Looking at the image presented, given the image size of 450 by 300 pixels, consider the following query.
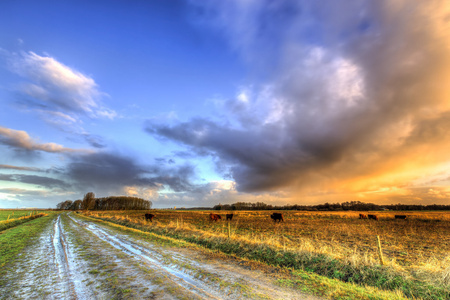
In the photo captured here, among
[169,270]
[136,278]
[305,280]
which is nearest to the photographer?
[136,278]

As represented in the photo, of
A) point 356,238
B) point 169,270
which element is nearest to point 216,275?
point 169,270

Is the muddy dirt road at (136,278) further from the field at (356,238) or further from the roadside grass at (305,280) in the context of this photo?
the field at (356,238)

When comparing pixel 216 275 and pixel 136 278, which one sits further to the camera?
pixel 216 275

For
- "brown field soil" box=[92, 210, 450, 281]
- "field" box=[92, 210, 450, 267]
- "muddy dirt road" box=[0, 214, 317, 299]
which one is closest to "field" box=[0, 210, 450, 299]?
"muddy dirt road" box=[0, 214, 317, 299]

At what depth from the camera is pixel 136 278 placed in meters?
7.89

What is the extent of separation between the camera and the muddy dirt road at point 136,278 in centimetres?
662

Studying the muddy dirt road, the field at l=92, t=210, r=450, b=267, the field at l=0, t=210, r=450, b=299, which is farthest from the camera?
the field at l=92, t=210, r=450, b=267

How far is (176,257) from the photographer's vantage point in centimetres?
1120

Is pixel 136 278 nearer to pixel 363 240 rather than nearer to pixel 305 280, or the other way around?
pixel 305 280

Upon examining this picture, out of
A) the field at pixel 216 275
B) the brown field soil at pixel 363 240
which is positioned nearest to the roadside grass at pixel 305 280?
the field at pixel 216 275

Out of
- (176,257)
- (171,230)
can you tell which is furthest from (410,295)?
(171,230)

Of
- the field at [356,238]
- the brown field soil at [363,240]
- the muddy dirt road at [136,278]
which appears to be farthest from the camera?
the field at [356,238]

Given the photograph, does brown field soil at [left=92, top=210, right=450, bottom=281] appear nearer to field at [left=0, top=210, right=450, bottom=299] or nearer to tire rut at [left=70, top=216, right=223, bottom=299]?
field at [left=0, top=210, right=450, bottom=299]

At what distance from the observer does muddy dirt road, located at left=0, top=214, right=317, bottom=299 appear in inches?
261
